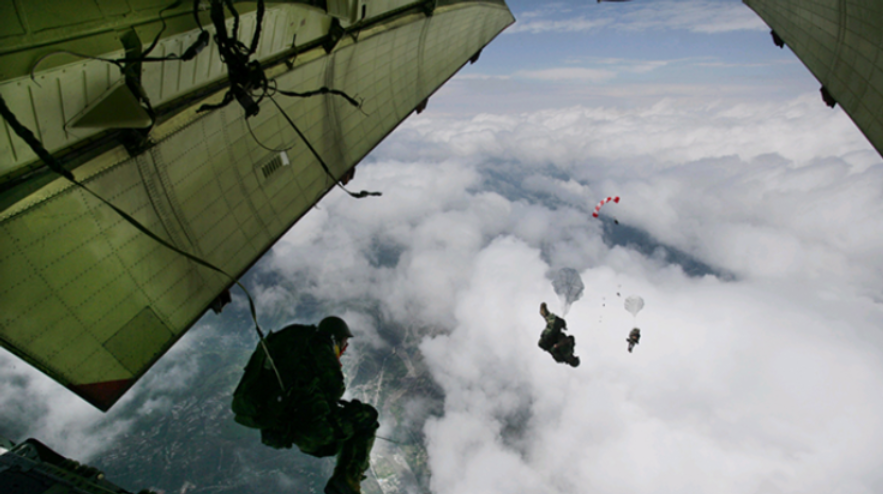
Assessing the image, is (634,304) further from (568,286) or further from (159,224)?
(159,224)

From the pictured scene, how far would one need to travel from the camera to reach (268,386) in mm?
5152

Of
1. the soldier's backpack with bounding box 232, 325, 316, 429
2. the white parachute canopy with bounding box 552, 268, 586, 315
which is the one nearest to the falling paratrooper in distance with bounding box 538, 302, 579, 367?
the white parachute canopy with bounding box 552, 268, 586, 315

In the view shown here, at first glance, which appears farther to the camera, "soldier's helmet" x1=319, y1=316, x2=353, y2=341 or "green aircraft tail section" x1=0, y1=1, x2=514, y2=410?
"soldier's helmet" x1=319, y1=316, x2=353, y2=341

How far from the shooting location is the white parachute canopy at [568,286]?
2483cm

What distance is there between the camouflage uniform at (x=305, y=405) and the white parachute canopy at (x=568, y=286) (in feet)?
70.6

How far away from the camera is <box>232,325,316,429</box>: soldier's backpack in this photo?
504 cm

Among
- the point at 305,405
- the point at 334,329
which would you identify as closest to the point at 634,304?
the point at 334,329

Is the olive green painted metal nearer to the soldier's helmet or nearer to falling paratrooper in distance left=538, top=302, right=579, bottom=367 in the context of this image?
the soldier's helmet

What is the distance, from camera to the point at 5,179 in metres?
3.54

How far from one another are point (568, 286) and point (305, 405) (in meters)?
23.6

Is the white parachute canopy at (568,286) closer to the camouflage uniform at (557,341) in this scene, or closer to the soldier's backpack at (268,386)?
the camouflage uniform at (557,341)

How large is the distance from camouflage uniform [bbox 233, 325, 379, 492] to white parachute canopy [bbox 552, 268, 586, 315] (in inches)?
847

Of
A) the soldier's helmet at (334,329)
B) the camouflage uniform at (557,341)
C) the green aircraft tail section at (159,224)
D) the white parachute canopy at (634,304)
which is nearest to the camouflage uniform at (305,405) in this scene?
the soldier's helmet at (334,329)

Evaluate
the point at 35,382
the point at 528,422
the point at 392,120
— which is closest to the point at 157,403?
the point at 35,382
